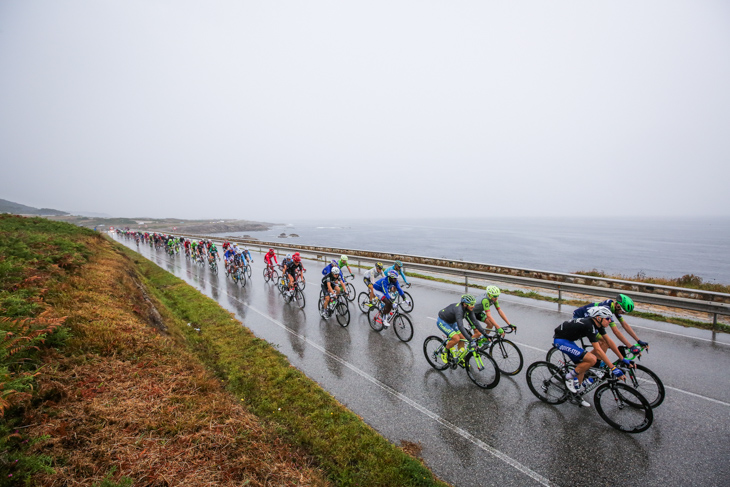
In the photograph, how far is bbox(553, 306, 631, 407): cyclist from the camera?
4.96 metres

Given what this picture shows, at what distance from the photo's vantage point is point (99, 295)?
23.2ft

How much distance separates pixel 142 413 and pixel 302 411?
2315 mm

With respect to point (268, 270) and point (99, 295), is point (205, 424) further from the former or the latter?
point (268, 270)

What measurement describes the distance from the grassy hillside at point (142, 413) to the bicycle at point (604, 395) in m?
3.12

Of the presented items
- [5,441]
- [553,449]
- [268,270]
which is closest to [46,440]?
[5,441]

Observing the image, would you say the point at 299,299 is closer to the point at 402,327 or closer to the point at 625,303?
the point at 402,327

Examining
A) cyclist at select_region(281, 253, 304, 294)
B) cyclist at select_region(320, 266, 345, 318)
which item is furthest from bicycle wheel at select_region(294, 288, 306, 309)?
cyclist at select_region(320, 266, 345, 318)

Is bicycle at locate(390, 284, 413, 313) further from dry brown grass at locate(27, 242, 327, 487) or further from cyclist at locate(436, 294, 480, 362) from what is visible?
dry brown grass at locate(27, 242, 327, 487)

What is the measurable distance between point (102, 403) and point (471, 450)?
16.7 feet

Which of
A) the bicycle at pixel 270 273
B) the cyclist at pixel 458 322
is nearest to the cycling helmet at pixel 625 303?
the cyclist at pixel 458 322

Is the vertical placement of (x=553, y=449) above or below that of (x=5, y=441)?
below

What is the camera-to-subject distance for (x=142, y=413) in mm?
3846

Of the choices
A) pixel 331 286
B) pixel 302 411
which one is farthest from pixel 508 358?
pixel 331 286

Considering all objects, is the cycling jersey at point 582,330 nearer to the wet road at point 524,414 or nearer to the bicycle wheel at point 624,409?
the bicycle wheel at point 624,409
